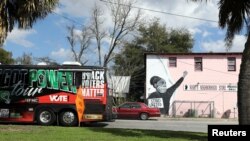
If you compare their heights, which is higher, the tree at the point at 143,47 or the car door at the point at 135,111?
the tree at the point at 143,47

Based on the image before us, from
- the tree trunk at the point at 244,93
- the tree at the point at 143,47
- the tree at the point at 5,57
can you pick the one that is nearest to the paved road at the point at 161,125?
the tree trunk at the point at 244,93

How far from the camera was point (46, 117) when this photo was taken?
2345 cm

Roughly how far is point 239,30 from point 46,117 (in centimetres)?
1140

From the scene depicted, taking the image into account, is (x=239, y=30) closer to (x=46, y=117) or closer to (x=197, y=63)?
(x=46, y=117)

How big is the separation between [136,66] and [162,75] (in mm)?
18006

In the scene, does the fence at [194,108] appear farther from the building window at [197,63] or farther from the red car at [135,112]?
the red car at [135,112]

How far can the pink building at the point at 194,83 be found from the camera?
152 feet

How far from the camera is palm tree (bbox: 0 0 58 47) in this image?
16672 mm

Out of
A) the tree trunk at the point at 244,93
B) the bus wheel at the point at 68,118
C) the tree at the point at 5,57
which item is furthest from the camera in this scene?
the tree at the point at 5,57

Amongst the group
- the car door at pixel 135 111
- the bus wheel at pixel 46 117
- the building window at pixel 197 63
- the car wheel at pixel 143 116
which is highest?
the building window at pixel 197 63

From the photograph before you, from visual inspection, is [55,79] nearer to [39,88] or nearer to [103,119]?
[39,88]

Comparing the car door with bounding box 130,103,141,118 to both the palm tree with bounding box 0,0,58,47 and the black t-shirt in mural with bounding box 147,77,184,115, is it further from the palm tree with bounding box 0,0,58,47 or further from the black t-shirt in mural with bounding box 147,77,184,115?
the palm tree with bounding box 0,0,58,47

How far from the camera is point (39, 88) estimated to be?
2356 centimetres

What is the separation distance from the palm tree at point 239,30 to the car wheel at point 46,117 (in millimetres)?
10359
